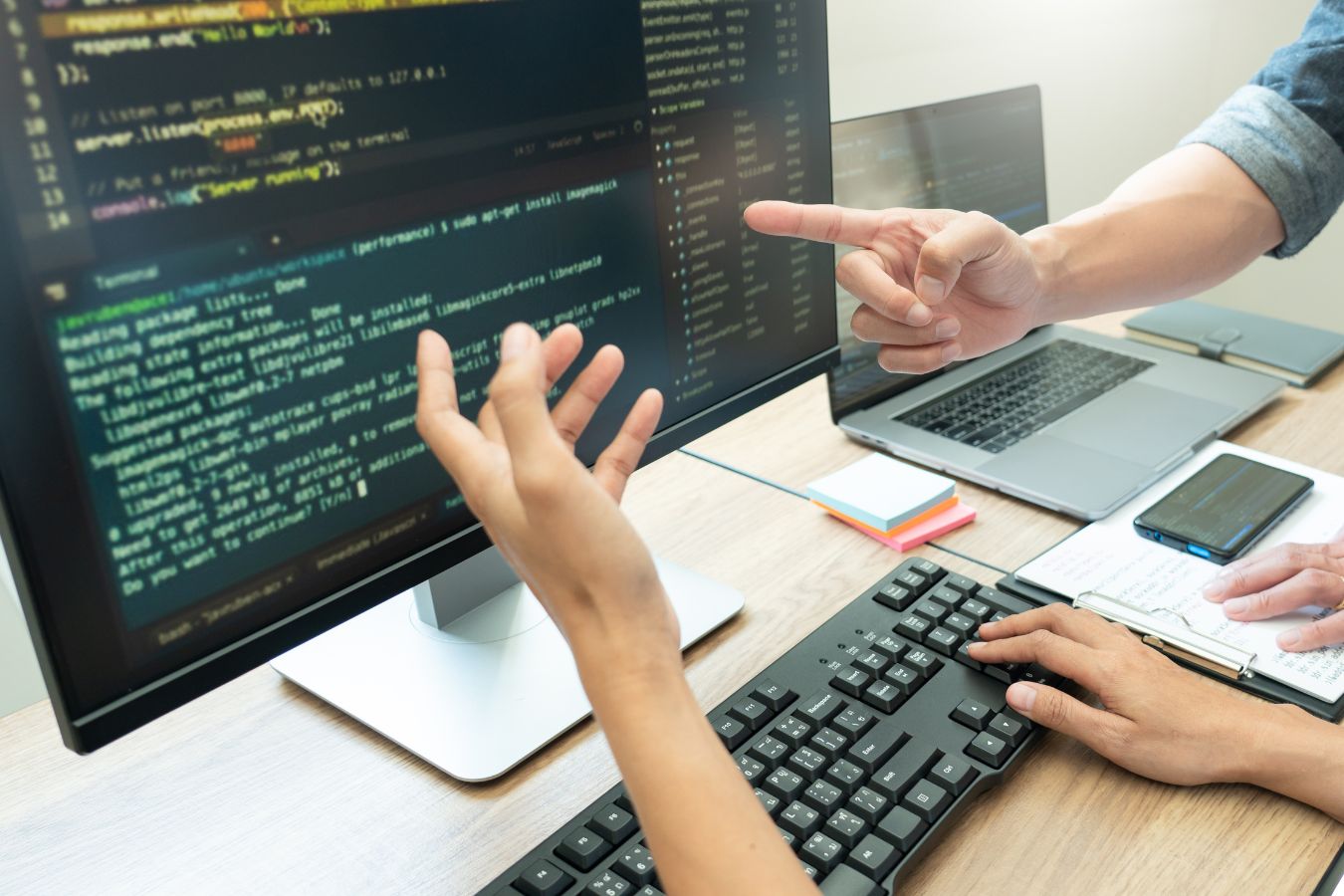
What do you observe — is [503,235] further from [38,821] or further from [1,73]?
[38,821]

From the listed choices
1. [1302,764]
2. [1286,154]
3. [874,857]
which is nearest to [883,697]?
[874,857]

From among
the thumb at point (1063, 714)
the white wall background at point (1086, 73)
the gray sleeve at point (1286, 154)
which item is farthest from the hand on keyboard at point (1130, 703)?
the white wall background at point (1086, 73)

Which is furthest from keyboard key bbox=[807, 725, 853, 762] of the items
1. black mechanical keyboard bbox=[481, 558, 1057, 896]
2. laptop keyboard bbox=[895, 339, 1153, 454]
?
laptop keyboard bbox=[895, 339, 1153, 454]

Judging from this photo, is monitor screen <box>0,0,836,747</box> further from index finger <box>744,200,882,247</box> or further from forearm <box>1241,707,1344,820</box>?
forearm <box>1241,707,1344,820</box>

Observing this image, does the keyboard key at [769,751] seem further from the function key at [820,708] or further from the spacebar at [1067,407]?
the spacebar at [1067,407]

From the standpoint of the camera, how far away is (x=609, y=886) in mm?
533

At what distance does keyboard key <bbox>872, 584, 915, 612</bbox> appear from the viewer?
0.76 meters

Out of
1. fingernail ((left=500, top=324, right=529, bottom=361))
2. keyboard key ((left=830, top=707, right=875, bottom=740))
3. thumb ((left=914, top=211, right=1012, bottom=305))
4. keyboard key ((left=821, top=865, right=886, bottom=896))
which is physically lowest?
keyboard key ((left=821, top=865, right=886, bottom=896))

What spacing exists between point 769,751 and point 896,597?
19 centimetres

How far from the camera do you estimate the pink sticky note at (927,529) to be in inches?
34.6

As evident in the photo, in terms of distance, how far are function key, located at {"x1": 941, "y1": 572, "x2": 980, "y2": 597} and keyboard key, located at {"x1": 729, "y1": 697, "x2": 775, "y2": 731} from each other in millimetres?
191

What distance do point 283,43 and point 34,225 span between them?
138 mm

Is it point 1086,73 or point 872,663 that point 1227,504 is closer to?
point 872,663

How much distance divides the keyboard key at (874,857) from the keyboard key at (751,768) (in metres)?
0.06
